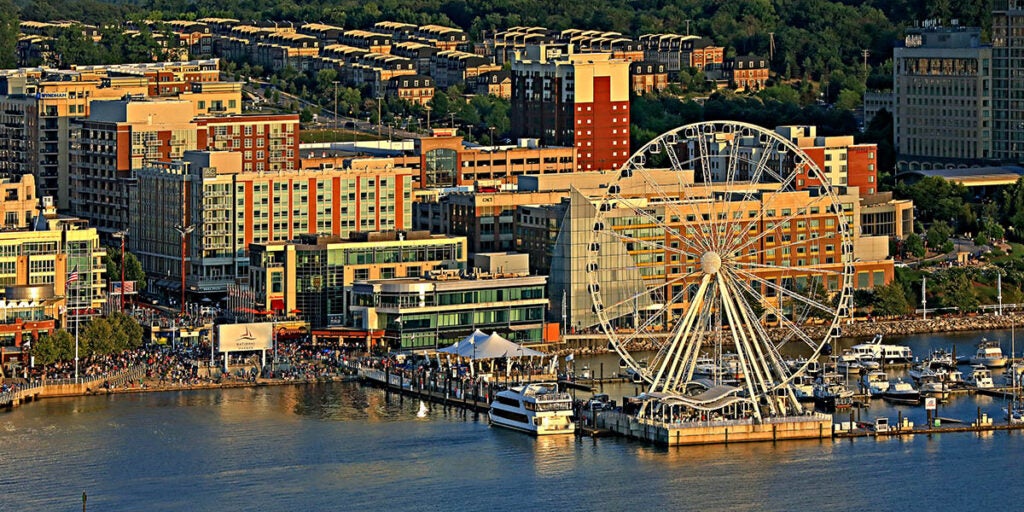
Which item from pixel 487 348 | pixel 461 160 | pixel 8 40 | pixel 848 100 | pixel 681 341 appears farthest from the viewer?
pixel 8 40

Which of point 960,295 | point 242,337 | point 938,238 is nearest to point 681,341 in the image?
point 242,337

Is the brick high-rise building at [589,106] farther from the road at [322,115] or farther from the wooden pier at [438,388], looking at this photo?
the wooden pier at [438,388]

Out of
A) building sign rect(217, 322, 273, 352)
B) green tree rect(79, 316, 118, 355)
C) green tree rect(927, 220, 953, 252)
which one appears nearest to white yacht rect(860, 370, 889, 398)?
building sign rect(217, 322, 273, 352)

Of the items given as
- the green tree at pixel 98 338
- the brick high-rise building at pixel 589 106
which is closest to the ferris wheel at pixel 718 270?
the brick high-rise building at pixel 589 106

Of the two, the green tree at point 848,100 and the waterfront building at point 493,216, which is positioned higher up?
the green tree at point 848,100

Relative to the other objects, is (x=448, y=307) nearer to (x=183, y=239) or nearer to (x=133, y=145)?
(x=183, y=239)

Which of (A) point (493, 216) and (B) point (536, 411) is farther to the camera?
(A) point (493, 216)

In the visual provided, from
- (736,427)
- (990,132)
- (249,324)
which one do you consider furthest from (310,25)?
(736,427)
